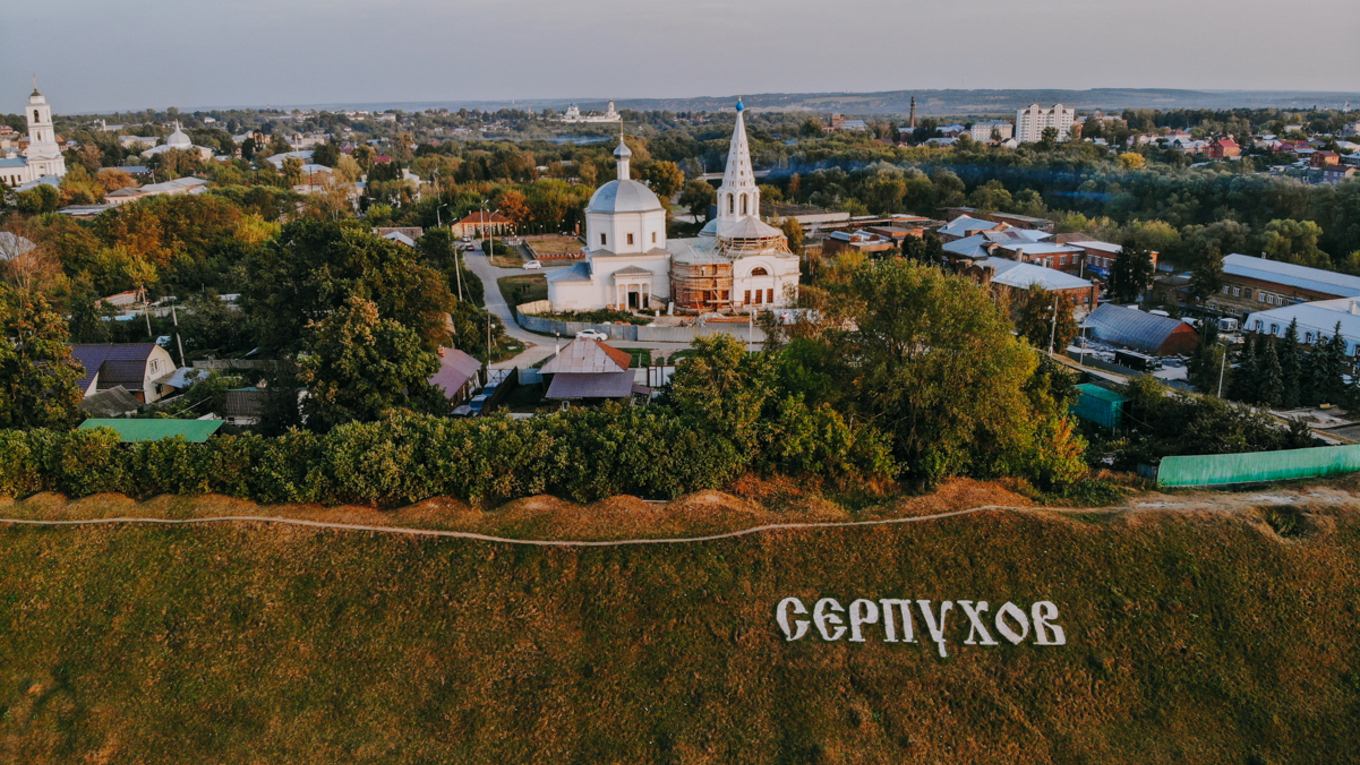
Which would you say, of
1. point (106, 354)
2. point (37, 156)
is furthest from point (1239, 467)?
point (37, 156)

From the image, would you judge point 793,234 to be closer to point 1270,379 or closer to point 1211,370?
point 1211,370

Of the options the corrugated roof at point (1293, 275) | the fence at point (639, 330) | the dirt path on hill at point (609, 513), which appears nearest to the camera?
the dirt path on hill at point (609, 513)

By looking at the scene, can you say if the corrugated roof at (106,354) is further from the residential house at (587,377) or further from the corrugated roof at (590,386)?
the corrugated roof at (590,386)

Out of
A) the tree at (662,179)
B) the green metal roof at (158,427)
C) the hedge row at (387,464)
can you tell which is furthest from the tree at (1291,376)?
the tree at (662,179)

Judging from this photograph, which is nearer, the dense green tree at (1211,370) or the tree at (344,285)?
the tree at (344,285)

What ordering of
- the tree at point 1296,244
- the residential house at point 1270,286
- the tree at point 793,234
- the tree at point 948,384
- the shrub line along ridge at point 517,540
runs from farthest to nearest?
the tree at point 793,234 → the tree at point 1296,244 → the residential house at point 1270,286 → the tree at point 948,384 → the shrub line along ridge at point 517,540

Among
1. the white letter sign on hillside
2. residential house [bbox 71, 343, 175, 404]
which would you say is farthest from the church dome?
the white letter sign on hillside

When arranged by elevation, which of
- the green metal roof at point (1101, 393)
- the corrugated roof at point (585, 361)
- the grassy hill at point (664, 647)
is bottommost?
the grassy hill at point (664, 647)
